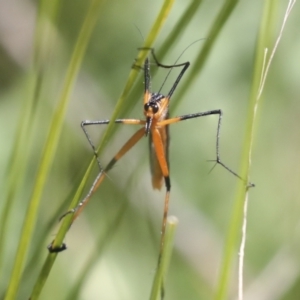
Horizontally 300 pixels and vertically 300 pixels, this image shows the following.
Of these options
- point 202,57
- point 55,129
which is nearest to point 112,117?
point 55,129

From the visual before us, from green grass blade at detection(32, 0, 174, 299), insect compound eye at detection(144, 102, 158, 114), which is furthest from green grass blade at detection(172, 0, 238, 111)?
green grass blade at detection(32, 0, 174, 299)

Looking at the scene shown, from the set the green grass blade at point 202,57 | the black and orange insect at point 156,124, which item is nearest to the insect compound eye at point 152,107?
the black and orange insect at point 156,124

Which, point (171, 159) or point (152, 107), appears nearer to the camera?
point (152, 107)

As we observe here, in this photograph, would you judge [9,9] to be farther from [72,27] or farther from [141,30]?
[141,30]

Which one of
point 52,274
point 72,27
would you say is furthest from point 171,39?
point 52,274

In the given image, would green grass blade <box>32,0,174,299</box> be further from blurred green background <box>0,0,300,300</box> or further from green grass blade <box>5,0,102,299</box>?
blurred green background <box>0,0,300,300</box>

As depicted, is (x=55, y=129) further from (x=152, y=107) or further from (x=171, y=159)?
(x=171, y=159)

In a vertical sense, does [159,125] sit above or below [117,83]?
below

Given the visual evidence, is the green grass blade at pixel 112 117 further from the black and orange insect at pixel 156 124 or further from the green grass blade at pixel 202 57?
the green grass blade at pixel 202 57

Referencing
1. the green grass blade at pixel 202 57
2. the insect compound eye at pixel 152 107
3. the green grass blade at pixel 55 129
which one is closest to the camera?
the green grass blade at pixel 55 129
